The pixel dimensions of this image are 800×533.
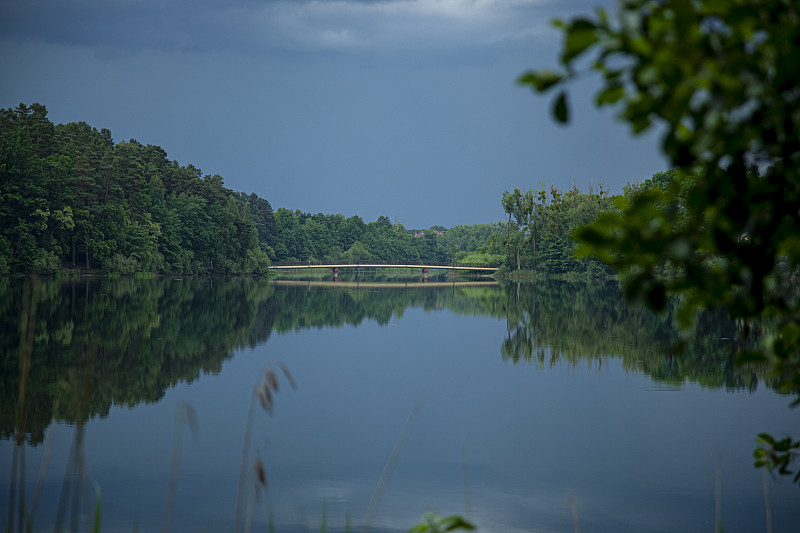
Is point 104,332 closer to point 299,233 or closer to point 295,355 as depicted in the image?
point 295,355

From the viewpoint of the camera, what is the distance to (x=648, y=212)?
139cm

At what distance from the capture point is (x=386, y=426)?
12680 millimetres

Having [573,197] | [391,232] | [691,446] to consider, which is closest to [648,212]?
[691,446]

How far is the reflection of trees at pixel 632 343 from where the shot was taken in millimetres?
16922

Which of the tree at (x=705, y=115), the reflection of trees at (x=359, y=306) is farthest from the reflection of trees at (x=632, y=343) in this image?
the tree at (x=705, y=115)

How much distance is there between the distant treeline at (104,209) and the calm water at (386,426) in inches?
969

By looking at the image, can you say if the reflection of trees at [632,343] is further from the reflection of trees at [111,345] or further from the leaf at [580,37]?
the leaf at [580,37]

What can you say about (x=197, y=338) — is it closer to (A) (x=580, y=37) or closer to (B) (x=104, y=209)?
(A) (x=580, y=37)

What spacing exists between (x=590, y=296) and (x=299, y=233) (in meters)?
69.7

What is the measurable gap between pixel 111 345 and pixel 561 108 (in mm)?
19107

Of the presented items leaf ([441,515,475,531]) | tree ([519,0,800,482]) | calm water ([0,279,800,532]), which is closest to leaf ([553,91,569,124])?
tree ([519,0,800,482])

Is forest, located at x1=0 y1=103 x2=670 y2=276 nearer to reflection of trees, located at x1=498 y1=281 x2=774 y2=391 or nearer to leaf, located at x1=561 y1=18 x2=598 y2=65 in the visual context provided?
reflection of trees, located at x1=498 y1=281 x2=774 y2=391

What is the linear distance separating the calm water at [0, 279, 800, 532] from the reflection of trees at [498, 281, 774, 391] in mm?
125

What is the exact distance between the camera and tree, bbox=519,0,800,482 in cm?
129
